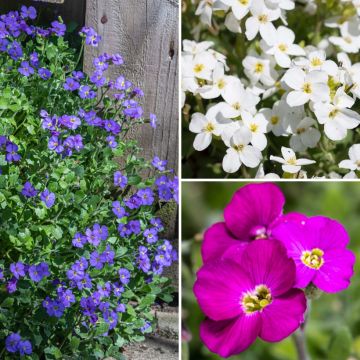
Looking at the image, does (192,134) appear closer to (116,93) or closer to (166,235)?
(116,93)

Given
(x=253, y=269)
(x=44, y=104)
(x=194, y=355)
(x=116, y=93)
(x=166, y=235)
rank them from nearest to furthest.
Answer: (x=253, y=269)
(x=194, y=355)
(x=44, y=104)
(x=116, y=93)
(x=166, y=235)

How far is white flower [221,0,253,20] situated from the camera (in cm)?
198

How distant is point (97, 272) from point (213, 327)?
896 millimetres

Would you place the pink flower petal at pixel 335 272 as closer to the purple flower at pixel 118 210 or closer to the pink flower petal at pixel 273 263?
the pink flower petal at pixel 273 263

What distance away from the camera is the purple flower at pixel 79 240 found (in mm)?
1982

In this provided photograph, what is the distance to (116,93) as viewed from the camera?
2529mm

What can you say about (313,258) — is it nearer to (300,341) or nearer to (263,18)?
(300,341)

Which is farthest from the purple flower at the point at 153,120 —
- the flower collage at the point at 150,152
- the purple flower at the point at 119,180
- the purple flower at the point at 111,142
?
the purple flower at the point at 119,180

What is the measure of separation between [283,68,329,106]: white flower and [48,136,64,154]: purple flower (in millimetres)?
705

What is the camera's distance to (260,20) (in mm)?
2049

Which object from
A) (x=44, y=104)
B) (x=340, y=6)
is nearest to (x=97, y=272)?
(x=44, y=104)

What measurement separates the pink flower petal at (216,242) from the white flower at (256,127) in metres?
0.62

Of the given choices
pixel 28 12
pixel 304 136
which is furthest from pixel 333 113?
Answer: pixel 28 12

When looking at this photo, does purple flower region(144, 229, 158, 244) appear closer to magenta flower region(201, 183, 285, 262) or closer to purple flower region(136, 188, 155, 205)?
purple flower region(136, 188, 155, 205)
